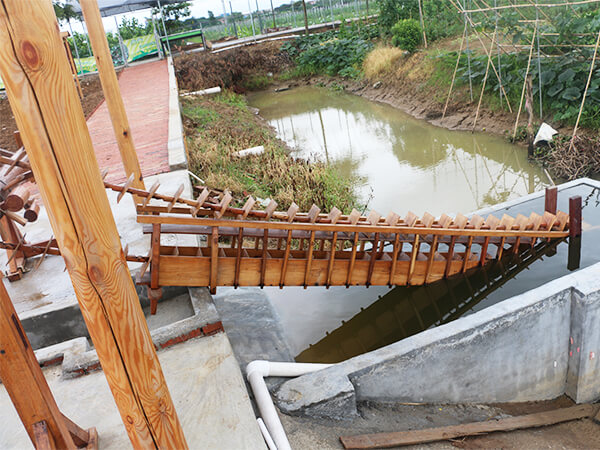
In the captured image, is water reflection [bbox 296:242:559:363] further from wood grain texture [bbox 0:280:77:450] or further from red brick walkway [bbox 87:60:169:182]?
red brick walkway [bbox 87:60:169:182]

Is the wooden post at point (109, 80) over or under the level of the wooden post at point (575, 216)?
over

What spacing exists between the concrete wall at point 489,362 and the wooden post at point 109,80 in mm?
2923

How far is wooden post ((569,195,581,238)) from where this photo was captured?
18.7 feet

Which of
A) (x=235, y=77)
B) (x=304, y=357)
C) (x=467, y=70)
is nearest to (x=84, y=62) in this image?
(x=235, y=77)

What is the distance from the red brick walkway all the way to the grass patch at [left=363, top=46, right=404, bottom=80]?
709 centimetres

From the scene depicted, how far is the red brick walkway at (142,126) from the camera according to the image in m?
8.30

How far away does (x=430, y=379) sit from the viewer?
414 centimetres

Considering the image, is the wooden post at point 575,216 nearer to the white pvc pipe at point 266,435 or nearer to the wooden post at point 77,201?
the white pvc pipe at point 266,435

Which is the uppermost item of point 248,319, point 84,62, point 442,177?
point 84,62

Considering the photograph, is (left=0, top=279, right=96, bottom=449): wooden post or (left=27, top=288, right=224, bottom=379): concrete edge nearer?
(left=0, top=279, right=96, bottom=449): wooden post

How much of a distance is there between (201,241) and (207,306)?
1.70m

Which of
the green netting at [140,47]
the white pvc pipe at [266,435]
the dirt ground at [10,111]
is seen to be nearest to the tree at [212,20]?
the green netting at [140,47]

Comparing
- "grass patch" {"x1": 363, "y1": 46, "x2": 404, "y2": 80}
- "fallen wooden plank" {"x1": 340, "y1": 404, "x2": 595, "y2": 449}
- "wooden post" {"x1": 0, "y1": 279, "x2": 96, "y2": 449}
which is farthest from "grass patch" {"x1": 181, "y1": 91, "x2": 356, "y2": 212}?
"grass patch" {"x1": 363, "y1": 46, "x2": 404, "y2": 80}

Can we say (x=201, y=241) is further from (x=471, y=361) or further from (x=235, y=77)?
(x=235, y=77)
